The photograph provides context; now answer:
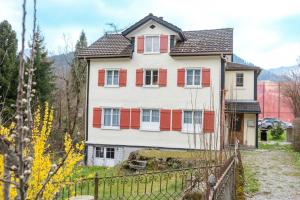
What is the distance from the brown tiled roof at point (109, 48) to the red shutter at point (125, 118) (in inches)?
135

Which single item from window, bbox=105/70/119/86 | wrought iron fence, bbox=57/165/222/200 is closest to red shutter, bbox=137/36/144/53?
window, bbox=105/70/119/86

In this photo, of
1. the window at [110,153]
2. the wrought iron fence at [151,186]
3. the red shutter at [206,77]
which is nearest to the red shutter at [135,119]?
the window at [110,153]

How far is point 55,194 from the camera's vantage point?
4797 mm

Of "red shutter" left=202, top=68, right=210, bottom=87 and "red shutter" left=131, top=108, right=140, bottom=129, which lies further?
"red shutter" left=131, top=108, right=140, bottom=129

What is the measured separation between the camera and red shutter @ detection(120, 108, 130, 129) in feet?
75.9

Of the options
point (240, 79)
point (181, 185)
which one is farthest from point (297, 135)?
point (181, 185)

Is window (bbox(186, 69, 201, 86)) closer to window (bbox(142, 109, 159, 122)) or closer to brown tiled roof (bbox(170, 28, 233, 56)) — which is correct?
brown tiled roof (bbox(170, 28, 233, 56))

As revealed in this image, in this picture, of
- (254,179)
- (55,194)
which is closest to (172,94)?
(254,179)

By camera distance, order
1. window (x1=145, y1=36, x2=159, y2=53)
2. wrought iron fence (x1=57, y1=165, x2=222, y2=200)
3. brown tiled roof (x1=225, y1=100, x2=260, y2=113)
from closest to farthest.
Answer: wrought iron fence (x1=57, y1=165, x2=222, y2=200) → window (x1=145, y1=36, x2=159, y2=53) → brown tiled roof (x1=225, y1=100, x2=260, y2=113)

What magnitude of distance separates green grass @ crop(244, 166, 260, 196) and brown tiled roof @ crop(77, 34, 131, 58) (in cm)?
1138

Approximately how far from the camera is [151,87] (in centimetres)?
2273

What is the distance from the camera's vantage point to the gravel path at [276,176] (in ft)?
34.8

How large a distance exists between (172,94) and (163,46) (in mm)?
2933

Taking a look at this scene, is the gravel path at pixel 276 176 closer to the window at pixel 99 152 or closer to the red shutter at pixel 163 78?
the red shutter at pixel 163 78
